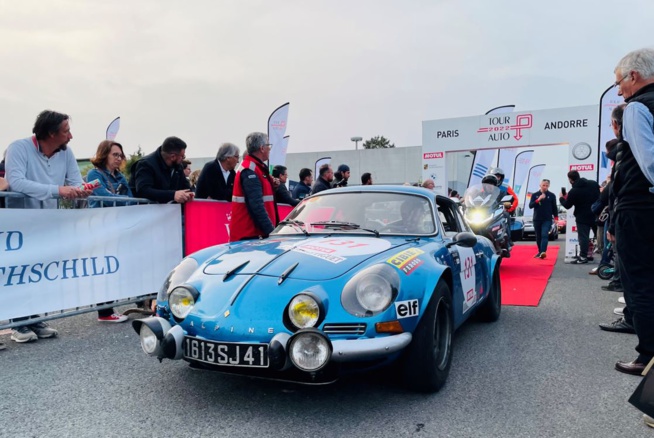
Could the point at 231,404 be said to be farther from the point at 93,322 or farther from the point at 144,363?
the point at 93,322

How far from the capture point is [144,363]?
3.65 m

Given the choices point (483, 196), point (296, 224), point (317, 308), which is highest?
point (483, 196)

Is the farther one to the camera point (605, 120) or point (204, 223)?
point (605, 120)

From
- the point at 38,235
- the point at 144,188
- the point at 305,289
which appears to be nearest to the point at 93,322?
the point at 38,235

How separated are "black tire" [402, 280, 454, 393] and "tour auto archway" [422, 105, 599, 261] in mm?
9099

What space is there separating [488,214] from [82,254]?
6.19m

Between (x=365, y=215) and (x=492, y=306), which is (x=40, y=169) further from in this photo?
(x=492, y=306)

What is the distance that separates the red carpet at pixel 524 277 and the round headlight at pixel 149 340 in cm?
443

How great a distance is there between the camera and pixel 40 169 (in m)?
4.54

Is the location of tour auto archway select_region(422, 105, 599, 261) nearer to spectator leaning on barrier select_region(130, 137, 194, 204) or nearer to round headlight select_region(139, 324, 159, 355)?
spectator leaning on barrier select_region(130, 137, 194, 204)

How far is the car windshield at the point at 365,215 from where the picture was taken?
3.79 metres

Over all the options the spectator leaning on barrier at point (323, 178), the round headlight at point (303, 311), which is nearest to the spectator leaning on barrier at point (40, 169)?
the round headlight at point (303, 311)

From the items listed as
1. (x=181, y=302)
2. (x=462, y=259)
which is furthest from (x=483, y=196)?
(x=181, y=302)

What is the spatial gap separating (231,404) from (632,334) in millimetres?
3642
